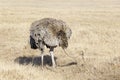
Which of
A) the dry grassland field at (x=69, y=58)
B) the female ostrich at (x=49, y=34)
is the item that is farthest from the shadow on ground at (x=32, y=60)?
the female ostrich at (x=49, y=34)

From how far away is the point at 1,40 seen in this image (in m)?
19.1

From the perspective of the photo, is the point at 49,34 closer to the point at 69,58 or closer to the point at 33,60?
the point at 69,58

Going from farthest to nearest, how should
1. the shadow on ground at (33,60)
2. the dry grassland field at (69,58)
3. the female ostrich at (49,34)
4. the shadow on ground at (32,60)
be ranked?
the shadow on ground at (32,60) → the shadow on ground at (33,60) → the female ostrich at (49,34) → the dry grassland field at (69,58)

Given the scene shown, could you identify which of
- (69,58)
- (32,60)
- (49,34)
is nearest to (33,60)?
(32,60)

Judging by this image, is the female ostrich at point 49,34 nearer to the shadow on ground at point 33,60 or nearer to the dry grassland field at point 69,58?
the dry grassland field at point 69,58

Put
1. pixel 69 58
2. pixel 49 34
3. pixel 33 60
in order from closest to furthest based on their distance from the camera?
1. pixel 49 34
2. pixel 69 58
3. pixel 33 60

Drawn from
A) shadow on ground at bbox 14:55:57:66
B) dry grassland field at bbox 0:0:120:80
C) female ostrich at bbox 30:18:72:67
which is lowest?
shadow on ground at bbox 14:55:57:66

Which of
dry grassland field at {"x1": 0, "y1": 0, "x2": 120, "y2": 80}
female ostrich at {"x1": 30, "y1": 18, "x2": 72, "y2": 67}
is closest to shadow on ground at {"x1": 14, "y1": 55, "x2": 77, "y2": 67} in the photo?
dry grassland field at {"x1": 0, "y1": 0, "x2": 120, "y2": 80}

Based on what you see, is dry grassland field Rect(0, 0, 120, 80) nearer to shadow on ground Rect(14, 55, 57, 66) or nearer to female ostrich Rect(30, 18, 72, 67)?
shadow on ground Rect(14, 55, 57, 66)

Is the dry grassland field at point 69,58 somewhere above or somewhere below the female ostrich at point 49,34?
below

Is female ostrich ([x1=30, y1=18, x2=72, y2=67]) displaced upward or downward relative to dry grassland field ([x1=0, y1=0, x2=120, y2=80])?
upward

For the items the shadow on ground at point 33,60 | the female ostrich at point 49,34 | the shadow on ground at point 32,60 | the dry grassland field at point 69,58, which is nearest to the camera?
the dry grassland field at point 69,58

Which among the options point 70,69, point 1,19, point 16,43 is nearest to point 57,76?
point 70,69

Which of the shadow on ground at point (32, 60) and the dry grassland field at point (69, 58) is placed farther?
the shadow on ground at point (32, 60)
